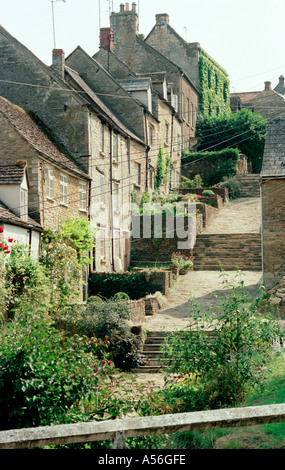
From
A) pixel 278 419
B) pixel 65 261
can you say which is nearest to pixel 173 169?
pixel 65 261

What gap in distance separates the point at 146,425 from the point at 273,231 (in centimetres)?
2077

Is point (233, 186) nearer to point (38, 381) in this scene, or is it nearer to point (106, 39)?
point (106, 39)

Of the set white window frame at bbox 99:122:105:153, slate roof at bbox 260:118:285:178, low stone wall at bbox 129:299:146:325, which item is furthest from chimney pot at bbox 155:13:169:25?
low stone wall at bbox 129:299:146:325

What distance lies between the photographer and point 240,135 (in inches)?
2046

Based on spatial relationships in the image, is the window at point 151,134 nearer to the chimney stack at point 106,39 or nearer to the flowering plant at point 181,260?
the chimney stack at point 106,39

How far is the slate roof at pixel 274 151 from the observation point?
24.0 meters

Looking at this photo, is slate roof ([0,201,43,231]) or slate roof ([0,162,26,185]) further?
slate roof ([0,162,26,185])

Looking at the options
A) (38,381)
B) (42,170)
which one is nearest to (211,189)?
(42,170)

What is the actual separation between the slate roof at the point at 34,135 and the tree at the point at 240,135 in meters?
26.2

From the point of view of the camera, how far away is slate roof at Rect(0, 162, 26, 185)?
21.3 metres

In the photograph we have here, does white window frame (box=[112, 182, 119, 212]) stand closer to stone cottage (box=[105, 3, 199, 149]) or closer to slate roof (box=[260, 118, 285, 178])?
slate roof (box=[260, 118, 285, 178])

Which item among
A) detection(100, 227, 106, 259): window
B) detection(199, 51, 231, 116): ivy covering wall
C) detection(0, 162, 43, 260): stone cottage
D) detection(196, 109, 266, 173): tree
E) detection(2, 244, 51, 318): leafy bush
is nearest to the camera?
detection(2, 244, 51, 318): leafy bush

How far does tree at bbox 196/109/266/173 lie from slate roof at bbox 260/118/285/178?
81.6ft

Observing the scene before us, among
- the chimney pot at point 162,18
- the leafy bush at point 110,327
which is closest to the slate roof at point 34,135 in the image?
the leafy bush at point 110,327
